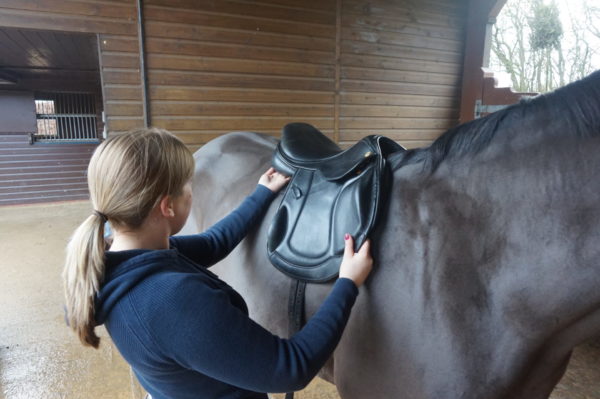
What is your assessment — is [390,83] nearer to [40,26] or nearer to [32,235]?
[40,26]

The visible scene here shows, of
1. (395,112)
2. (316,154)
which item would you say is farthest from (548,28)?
(316,154)

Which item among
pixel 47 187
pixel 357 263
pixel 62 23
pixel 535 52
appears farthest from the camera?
pixel 47 187

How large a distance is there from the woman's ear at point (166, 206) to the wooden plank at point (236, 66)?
3793 millimetres

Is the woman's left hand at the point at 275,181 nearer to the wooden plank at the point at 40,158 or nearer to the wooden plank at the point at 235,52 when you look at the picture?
the wooden plank at the point at 235,52

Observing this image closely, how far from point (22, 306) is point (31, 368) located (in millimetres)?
910

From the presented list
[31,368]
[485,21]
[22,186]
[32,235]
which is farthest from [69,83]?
[485,21]

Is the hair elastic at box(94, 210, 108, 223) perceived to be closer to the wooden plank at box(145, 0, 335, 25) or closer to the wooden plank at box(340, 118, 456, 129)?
the wooden plank at box(145, 0, 335, 25)

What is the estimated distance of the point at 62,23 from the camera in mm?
3586

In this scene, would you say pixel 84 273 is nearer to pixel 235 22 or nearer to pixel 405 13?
pixel 235 22

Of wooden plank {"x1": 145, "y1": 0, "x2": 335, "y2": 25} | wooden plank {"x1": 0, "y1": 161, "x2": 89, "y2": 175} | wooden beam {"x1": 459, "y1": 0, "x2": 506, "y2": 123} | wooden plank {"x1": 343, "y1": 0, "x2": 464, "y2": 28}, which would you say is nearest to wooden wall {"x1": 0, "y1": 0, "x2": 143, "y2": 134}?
wooden plank {"x1": 145, "y1": 0, "x2": 335, "y2": 25}

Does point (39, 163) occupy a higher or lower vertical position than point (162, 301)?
lower

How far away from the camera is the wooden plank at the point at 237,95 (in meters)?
4.14

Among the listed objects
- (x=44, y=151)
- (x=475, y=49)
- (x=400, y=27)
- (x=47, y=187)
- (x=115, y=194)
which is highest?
(x=400, y=27)

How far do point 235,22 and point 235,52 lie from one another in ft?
1.06
